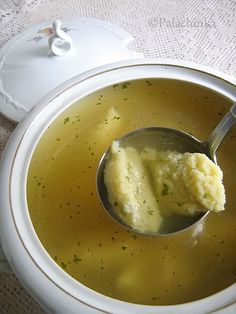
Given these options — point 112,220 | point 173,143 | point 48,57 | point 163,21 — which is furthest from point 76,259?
point 163,21

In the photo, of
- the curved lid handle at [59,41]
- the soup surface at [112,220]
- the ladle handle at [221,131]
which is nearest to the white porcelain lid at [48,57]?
the curved lid handle at [59,41]

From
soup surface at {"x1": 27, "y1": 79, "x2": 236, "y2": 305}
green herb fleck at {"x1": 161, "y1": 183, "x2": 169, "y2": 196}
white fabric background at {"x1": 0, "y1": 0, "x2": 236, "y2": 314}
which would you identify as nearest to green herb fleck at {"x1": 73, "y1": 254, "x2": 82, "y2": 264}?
soup surface at {"x1": 27, "y1": 79, "x2": 236, "y2": 305}

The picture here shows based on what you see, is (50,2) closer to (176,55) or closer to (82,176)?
(176,55)

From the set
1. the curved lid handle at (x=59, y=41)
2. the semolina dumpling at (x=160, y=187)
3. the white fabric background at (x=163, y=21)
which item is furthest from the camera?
the white fabric background at (x=163, y=21)

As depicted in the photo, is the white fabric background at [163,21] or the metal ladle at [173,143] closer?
the metal ladle at [173,143]

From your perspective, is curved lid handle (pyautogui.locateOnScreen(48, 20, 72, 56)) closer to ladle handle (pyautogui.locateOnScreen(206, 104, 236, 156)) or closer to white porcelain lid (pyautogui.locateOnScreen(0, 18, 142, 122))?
white porcelain lid (pyautogui.locateOnScreen(0, 18, 142, 122))

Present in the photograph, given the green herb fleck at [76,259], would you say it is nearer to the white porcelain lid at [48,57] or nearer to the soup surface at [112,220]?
the soup surface at [112,220]

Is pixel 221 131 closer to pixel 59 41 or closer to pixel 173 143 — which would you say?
pixel 173 143
